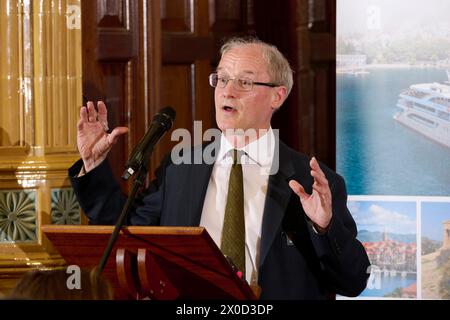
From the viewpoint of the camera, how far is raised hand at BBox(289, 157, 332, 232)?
2586mm

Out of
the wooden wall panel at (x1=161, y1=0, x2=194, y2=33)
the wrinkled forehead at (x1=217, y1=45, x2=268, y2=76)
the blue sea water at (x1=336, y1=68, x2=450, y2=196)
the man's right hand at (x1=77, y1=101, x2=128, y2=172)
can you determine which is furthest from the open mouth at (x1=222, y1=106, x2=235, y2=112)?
the wooden wall panel at (x1=161, y1=0, x2=194, y2=33)

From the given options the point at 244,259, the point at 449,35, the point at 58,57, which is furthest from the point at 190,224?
the point at 449,35

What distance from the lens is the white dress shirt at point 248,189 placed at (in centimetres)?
303

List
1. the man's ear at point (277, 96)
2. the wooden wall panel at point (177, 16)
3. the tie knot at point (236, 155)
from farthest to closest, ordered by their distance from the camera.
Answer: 1. the wooden wall panel at point (177, 16)
2. the man's ear at point (277, 96)
3. the tie knot at point (236, 155)

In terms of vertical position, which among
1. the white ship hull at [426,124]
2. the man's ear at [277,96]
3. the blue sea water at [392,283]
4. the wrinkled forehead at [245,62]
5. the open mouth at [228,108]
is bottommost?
the blue sea water at [392,283]

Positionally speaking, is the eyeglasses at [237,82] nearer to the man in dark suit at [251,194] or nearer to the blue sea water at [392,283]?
the man in dark suit at [251,194]

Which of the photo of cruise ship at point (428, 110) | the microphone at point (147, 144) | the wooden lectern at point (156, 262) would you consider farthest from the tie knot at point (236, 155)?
the photo of cruise ship at point (428, 110)

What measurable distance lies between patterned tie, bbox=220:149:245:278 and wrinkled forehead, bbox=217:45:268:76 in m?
0.31

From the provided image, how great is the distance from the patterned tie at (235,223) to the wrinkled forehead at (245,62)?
1.01 ft

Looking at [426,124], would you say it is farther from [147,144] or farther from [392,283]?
[147,144]

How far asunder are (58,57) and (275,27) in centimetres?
120

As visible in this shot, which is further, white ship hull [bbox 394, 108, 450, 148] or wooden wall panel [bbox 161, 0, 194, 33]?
wooden wall panel [bbox 161, 0, 194, 33]

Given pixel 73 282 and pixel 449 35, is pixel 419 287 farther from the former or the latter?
pixel 73 282

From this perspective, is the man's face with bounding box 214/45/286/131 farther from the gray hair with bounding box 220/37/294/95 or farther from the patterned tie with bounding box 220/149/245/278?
the patterned tie with bounding box 220/149/245/278
